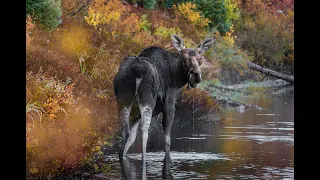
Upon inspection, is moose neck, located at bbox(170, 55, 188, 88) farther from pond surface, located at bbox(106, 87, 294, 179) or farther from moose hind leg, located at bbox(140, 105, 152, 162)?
pond surface, located at bbox(106, 87, 294, 179)

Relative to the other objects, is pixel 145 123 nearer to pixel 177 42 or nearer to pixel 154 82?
pixel 154 82

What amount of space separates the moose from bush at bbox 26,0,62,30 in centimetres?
754

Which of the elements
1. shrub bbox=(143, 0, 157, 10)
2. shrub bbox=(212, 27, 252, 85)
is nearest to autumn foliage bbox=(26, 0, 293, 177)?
shrub bbox=(212, 27, 252, 85)

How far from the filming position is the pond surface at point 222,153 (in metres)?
14.6

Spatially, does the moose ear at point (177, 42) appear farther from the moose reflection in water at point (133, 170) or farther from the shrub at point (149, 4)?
the shrub at point (149, 4)

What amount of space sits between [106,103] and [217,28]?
3619cm

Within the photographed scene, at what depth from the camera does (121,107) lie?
601 inches

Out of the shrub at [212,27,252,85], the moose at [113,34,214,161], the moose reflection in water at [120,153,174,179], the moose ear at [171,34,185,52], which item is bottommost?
the moose reflection in water at [120,153,174,179]

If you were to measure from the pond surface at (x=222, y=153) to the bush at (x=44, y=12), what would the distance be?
4142 millimetres

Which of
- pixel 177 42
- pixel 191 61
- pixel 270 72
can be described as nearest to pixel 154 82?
pixel 191 61

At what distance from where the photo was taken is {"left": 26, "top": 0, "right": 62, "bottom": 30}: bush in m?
22.6
